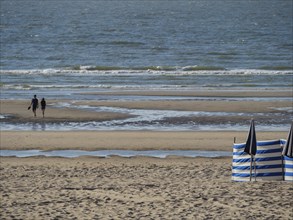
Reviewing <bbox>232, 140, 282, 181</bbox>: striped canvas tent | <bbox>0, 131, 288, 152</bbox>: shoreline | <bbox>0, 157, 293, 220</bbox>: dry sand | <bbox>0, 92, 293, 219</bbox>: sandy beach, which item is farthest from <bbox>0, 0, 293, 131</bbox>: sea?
<bbox>232, 140, 282, 181</bbox>: striped canvas tent

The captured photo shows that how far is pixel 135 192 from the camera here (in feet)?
51.4

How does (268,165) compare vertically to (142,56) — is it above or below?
below

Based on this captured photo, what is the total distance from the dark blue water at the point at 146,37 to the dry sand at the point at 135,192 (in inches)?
1503

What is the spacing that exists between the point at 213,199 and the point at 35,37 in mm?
73445

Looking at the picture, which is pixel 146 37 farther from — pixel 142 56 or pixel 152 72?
pixel 152 72

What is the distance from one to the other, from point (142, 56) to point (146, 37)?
1945 cm

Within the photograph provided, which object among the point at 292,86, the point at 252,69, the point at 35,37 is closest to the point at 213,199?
the point at 292,86

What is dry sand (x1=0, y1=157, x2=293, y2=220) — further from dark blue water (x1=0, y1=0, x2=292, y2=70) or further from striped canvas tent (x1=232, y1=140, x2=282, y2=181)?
dark blue water (x1=0, y1=0, x2=292, y2=70)

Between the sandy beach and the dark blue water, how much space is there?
33.5m

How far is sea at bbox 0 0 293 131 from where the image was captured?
119 ft

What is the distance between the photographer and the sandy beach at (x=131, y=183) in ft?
46.0

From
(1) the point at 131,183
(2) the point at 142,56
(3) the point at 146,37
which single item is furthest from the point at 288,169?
(3) the point at 146,37

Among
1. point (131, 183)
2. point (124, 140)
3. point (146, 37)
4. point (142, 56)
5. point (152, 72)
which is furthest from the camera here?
point (146, 37)

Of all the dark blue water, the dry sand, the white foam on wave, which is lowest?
the dry sand
